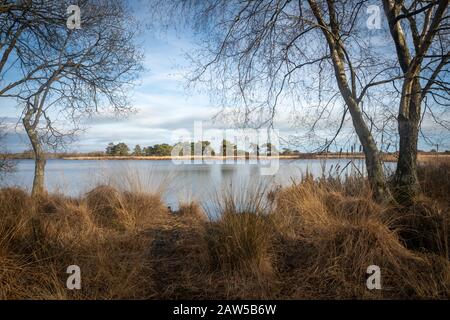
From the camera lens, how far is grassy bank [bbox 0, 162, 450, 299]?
3.19m

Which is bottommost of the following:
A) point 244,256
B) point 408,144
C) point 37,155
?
point 244,256

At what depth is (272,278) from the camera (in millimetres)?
3338

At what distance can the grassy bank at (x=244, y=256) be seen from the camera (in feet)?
10.5

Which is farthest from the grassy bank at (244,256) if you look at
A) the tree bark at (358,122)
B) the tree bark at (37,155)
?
the tree bark at (37,155)

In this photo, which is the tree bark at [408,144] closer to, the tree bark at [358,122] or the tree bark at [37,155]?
the tree bark at [358,122]

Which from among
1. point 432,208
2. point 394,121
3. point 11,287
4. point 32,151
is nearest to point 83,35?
point 32,151

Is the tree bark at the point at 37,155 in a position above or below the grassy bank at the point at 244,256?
above

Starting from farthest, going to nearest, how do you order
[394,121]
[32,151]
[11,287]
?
[32,151] < [394,121] < [11,287]

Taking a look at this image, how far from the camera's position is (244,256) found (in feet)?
11.6

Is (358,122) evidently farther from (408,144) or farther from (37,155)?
(37,155)

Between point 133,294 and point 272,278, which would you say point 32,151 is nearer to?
point 133,294

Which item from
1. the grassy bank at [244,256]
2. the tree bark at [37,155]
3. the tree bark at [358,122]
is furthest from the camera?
the tree bark at [37,155]

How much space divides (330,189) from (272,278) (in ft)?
12.1

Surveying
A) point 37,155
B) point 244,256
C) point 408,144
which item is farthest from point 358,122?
point 37,155
